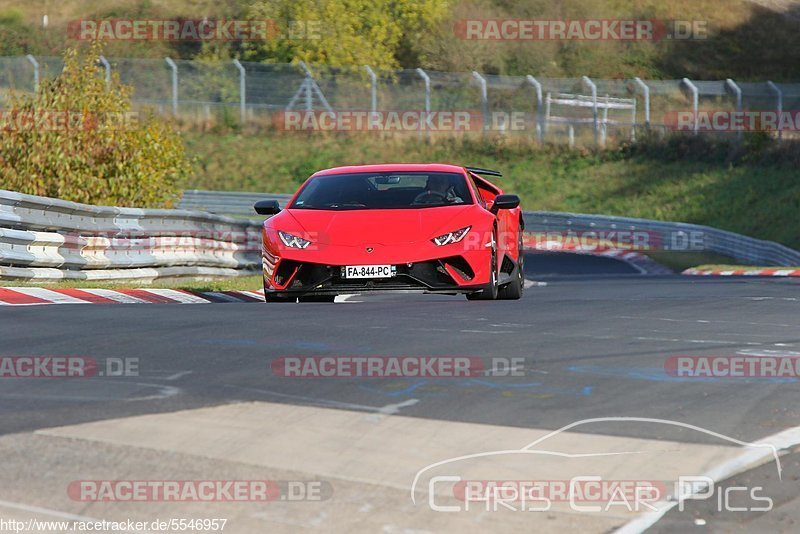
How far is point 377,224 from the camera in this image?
12500mm

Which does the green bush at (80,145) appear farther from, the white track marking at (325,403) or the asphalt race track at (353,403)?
the white track marking at (325,403)

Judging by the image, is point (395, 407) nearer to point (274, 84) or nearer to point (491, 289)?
point (491, 289)

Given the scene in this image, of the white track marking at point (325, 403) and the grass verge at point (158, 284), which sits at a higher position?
the white track marking at point (325, 403)

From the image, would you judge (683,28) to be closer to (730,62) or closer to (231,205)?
(730,62)

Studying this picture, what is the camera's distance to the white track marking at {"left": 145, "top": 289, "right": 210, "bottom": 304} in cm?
1459

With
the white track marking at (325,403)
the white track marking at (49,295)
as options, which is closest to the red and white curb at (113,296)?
the white track marking at (49,295)

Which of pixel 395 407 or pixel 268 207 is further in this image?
pixel 268 207

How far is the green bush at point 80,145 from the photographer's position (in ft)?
69.6

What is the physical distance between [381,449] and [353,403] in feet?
3.20

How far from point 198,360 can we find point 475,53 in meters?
60.6

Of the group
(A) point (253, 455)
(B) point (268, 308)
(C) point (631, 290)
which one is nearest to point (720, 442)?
(A) point (253, 455)

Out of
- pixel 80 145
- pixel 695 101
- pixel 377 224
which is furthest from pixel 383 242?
pixel 695 101

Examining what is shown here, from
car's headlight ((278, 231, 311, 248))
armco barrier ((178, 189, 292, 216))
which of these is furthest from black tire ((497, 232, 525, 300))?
armco barrier ((178, 189, 292, 216))

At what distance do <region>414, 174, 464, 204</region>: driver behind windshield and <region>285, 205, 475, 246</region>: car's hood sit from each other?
0.33 metres
